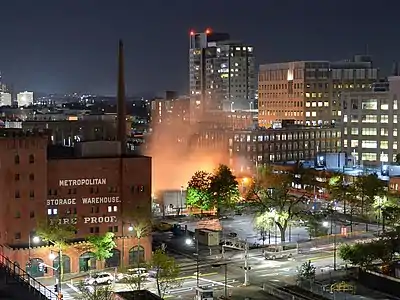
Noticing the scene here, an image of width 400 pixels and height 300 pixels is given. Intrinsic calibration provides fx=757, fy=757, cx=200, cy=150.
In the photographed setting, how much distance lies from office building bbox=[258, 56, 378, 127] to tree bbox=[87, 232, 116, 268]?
322 feet

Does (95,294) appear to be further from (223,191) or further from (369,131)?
(369,131)

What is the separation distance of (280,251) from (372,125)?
60.7 meters

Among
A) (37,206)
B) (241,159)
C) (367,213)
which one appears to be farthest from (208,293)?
(241,159)

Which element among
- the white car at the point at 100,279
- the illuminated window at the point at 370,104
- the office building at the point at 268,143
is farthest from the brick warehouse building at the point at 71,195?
the illuminated window at the point at 370,104

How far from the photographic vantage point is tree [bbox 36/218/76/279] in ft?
167

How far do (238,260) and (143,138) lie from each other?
101 m

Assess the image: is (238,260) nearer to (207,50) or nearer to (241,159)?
(241,159)

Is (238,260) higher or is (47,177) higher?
(47,177)

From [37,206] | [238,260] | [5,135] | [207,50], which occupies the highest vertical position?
[207,50]

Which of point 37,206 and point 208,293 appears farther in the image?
point 37,206

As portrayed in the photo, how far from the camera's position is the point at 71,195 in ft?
190

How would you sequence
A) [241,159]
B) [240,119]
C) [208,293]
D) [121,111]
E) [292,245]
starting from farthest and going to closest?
1. [240,119]
2. [241,159]
3. [121,111]
4. [292,245]
5. [208,293]

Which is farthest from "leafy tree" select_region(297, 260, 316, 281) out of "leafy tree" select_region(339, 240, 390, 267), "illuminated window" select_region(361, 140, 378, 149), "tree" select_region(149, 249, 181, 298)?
"illuminated window" select_region(361, 140, 378, 149)

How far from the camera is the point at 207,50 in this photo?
192375 mm
